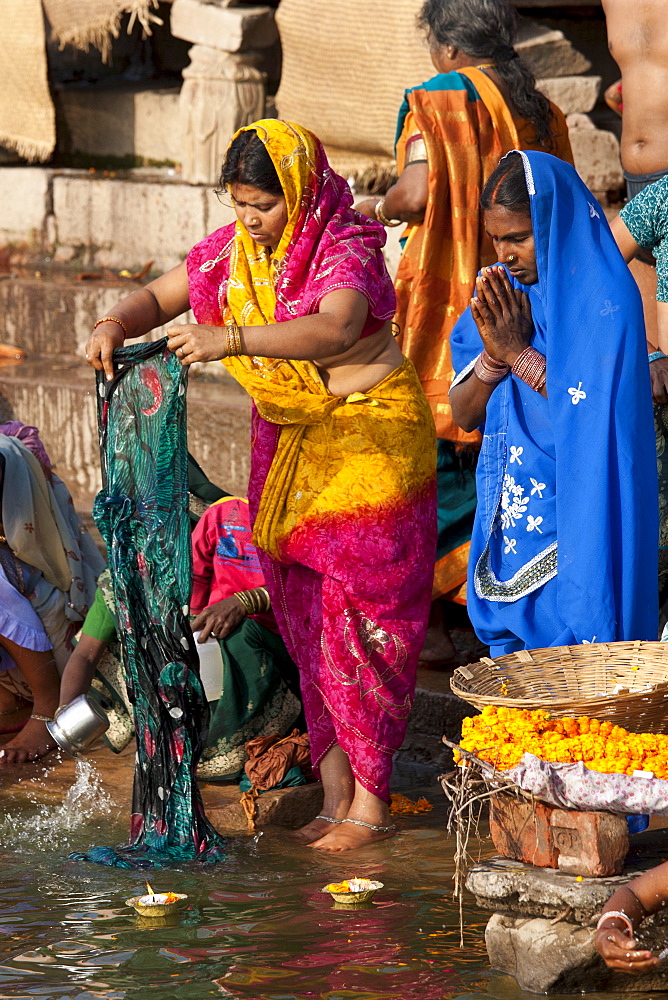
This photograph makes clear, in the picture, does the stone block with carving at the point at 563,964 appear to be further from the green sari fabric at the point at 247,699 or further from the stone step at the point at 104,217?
the stone step at the point at 104,217

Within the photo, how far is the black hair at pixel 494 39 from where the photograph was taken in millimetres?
5391

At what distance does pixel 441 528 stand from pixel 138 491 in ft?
4.89

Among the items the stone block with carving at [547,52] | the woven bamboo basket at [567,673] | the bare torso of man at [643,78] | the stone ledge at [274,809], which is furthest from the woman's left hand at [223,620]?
the stone block with carving at [547,52]

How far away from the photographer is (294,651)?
15.0 feet

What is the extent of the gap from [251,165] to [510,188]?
81 centimetres

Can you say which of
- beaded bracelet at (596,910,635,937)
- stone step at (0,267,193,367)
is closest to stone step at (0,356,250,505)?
stone step at (0,267,193,367)

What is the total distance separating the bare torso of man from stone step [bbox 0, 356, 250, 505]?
2.97 m

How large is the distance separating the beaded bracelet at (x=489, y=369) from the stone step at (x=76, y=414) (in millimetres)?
3811

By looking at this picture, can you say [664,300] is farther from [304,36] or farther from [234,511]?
[304,36]

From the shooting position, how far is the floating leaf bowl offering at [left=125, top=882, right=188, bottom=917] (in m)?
3.75

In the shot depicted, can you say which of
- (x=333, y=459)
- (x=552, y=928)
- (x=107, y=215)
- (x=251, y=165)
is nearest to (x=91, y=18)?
(x=107, y=215)

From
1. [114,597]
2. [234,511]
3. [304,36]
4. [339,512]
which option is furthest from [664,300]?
[304,36]

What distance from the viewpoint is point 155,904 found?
12.3 ft

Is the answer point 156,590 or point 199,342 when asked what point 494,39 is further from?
point 156,590
